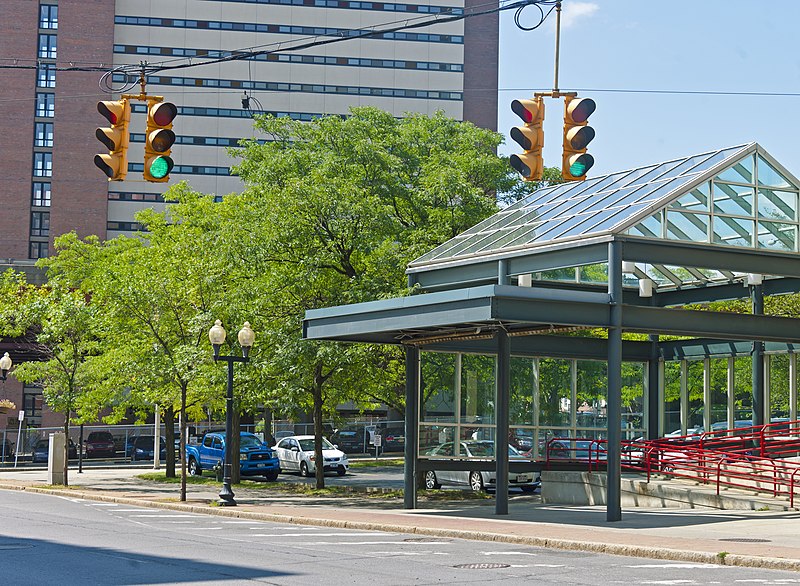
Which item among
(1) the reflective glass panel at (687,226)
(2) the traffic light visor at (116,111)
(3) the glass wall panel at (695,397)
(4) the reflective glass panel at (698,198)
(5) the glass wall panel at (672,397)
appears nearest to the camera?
(2) the traffic light visor at (116,111)

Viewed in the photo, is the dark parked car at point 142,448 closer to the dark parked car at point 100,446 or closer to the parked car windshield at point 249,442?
the dark parked car at point 100,446

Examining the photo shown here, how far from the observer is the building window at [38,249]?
9100 centimetres

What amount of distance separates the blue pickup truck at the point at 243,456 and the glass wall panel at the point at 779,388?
61.5 ft

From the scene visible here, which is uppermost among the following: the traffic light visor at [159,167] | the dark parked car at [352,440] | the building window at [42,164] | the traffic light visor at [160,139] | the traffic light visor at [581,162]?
the building window at [42,164]

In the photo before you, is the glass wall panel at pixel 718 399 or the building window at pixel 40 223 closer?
the glass wall panel at pixel 718 399

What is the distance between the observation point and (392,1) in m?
96.4

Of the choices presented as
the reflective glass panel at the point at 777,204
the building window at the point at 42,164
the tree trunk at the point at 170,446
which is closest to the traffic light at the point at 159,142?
the reflective glass panel at the point at 777,204

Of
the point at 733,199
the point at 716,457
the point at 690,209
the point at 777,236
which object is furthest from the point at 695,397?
the point at 690,209

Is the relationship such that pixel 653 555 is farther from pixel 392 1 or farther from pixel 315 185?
pixel 392 1

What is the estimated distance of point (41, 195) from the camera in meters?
92.2

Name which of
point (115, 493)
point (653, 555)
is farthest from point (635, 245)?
point (115, 493)

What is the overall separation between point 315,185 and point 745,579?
20638mm

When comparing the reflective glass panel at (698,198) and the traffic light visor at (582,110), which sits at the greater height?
the reflective glass panel at (698,198)

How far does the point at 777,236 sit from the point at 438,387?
30.3 feet
